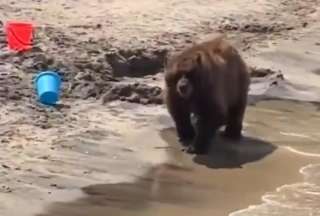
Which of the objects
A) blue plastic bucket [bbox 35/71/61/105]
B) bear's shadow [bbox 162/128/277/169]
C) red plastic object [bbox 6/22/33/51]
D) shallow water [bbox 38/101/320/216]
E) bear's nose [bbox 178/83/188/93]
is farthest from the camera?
red plastic object [bbox 6/22/33/51]

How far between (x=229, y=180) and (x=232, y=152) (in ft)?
2.89

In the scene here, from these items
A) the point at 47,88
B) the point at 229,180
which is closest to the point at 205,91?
the point at 229,180

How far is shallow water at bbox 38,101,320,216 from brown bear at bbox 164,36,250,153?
0.56 ft

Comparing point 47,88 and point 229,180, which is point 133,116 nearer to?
point 47,88

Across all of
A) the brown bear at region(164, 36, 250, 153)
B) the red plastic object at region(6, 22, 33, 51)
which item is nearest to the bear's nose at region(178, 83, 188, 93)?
the brown bear at region(164, 36, 250, 153)

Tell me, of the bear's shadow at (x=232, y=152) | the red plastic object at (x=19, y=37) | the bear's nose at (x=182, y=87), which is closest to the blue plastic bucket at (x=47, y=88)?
the bear's shadow at (x=232, y=152)

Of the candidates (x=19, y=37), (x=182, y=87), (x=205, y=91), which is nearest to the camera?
(x=182, y=87)

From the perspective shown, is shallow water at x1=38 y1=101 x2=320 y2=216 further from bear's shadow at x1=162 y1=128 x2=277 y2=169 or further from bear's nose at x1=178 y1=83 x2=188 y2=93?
bear's nose at x1=178 y1=83 x2=188 y2=93

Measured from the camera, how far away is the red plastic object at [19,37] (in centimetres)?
1170

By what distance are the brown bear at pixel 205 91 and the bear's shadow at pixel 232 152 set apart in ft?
0.30

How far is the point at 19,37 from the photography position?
1175cm

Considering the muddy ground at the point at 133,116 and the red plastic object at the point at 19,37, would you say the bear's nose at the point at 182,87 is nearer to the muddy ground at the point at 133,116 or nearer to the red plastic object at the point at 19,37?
the muddy ground at the point at 133,116

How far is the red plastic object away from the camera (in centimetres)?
1170

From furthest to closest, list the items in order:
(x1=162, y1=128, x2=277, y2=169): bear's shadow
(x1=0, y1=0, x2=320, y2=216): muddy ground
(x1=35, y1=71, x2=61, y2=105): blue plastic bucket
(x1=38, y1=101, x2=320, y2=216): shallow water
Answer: (x1=35, y1=71, x2=61, y2=105): blue plastic bucket → (x1=162, y1=128, x2=277, y2=169): bear's shadow → (x1=0, y1=0, x2=320, y2=216): muddy ground → (x1=38, y1=101, x2=320, y2=216): shallow water
